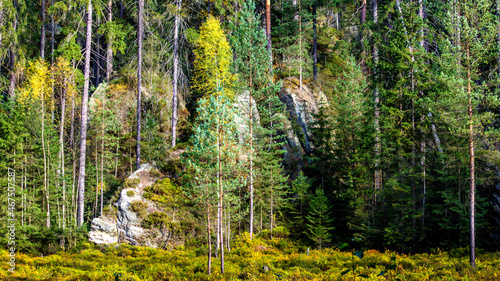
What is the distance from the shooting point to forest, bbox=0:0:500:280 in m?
12.7

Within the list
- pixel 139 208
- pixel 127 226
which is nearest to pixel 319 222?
pixel 139 208

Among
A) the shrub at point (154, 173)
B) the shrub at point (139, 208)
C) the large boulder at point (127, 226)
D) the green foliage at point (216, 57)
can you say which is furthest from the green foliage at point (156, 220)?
the green foliage at point (216, 57)

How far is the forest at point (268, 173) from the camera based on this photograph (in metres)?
12.7

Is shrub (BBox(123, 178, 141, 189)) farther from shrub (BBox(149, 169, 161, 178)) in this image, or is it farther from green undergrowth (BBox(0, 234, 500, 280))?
green undergrowth (BBox(0, 234, 500, 280))

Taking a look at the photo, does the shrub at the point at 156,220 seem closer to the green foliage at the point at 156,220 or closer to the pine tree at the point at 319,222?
the green foliage at the point at 156,220

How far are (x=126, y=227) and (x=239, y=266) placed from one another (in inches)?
288

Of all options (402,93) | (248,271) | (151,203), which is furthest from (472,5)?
(151,203)

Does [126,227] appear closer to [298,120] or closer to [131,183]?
[131,183]

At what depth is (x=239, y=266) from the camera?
13.6 metres

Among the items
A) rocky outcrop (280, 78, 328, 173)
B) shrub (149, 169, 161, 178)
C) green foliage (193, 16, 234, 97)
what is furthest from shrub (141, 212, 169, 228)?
rocky outcrop (280, 78, 328, 173)

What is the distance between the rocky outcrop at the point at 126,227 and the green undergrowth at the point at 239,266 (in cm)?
62

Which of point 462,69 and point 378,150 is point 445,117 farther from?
point 378,150

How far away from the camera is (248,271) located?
12.2 m

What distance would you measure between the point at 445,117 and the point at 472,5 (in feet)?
17.1
